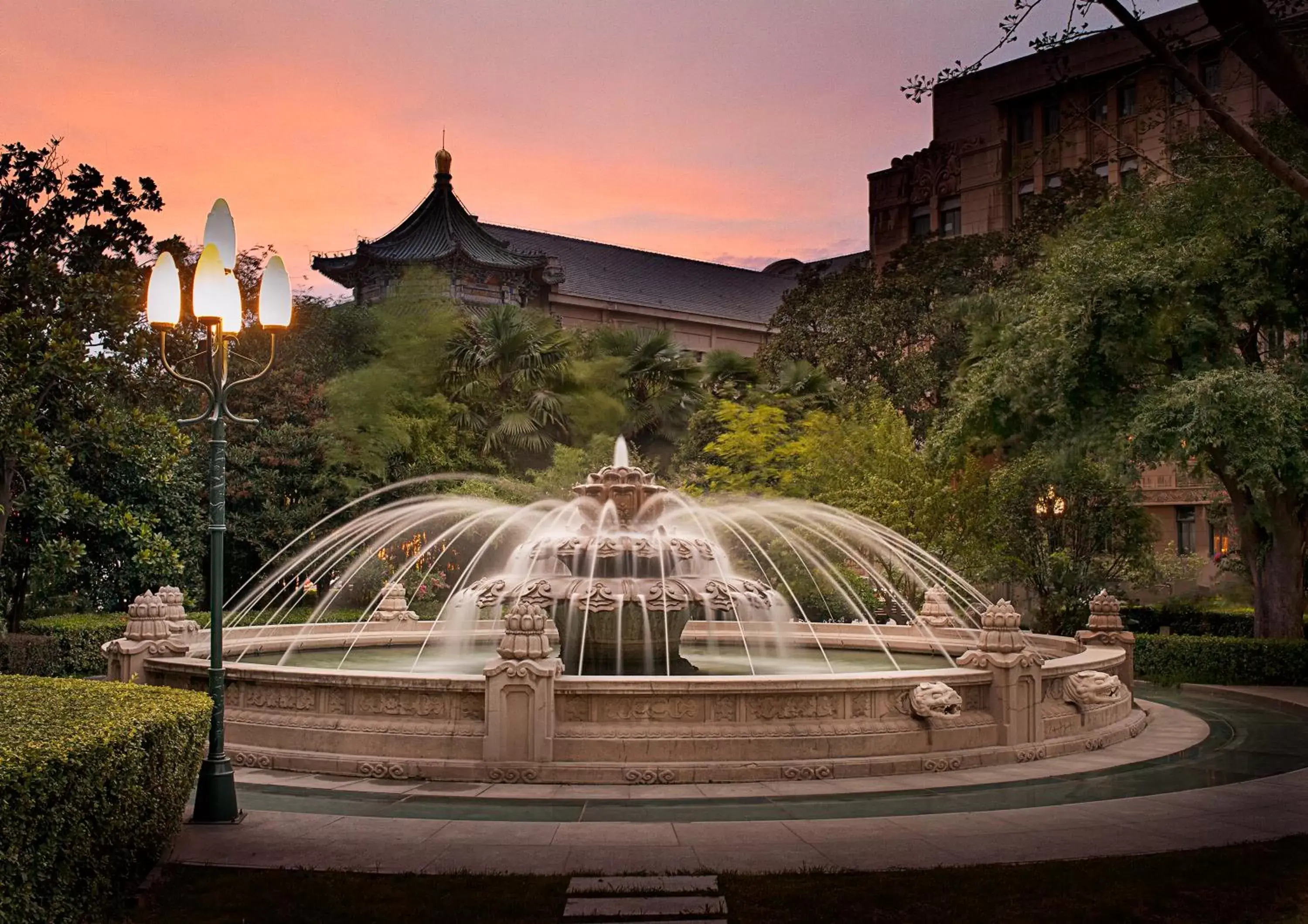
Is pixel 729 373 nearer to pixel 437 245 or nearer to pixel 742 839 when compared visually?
pixel 437 245

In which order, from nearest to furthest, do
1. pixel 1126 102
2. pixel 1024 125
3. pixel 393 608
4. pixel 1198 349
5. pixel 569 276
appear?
pixel 393 608
pixel 1198 349
pixel 1126 102
pixel 1024 125
pixel 569 276

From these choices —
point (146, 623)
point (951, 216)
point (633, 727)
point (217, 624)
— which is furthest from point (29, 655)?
point (951, 216)

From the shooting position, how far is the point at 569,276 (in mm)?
66062

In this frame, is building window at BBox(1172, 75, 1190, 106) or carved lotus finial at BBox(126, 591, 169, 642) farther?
building window at BBox(1172, 75, 1190, 106)

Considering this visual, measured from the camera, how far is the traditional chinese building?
56594mm

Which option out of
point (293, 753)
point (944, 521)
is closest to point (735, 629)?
point (944, 521)

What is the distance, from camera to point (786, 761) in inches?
499

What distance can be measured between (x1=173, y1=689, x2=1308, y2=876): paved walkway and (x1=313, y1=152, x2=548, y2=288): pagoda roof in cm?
4761

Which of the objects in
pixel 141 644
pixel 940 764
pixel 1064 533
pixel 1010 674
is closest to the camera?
pixel 940 764

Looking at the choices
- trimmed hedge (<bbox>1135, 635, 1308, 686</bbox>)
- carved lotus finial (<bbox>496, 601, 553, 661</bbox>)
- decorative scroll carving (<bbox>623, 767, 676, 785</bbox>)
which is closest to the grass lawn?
decorative scroll carving (<bbox>623, 767, 676, 785</bbox>)

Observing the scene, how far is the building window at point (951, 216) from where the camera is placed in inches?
2249

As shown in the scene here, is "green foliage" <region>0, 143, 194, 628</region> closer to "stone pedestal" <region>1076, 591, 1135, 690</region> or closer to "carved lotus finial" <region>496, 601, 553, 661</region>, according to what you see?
"carved lotus finial" <region>496, 601, 553, 661</region>

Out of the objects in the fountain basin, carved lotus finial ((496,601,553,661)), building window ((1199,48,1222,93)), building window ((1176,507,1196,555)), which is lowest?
the fountain basin

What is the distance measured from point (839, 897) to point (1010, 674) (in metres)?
6.44
